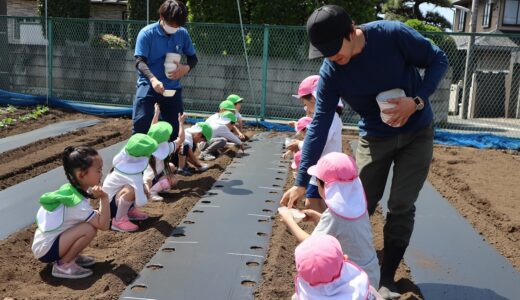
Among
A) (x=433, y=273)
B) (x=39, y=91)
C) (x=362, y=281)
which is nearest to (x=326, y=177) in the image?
(x=362, y=281)

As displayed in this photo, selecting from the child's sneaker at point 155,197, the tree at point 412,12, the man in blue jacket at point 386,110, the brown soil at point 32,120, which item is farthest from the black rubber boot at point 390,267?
the tree at point 412,12

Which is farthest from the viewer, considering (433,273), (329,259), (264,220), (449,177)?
(449,177)

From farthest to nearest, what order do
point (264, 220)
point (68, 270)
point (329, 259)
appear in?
point (264, 220) → point (68, 270) → point (329, 259)

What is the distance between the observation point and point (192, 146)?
6309 mm

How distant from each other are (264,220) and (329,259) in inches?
96.4

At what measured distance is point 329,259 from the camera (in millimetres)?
1992

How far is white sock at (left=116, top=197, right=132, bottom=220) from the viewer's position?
3.96 meters

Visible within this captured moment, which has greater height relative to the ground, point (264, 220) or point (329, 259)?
point (329, 259)

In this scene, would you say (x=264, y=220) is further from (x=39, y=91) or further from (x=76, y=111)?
(x=39, y=91)

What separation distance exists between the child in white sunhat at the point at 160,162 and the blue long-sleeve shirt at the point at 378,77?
2.03 meters

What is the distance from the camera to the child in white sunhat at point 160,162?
471 cm

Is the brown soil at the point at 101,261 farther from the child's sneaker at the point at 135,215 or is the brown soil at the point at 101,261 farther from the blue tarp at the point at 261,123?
the blue tarp at the point at 261,123

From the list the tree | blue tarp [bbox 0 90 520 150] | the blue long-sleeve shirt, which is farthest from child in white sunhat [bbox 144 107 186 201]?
the tree

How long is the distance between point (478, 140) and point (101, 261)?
24.8 feet
